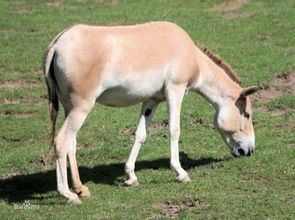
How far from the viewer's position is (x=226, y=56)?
1744 centimetres

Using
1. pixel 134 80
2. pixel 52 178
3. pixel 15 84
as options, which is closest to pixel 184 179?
pixel 134 80

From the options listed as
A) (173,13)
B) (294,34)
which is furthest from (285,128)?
(173,13)

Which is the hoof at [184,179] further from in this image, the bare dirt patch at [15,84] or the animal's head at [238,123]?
the bare dirt patch at [15,84]

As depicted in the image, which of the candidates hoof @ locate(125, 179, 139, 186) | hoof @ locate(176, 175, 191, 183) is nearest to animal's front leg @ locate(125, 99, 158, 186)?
hoof @ locate(125, 179, 139, 186)

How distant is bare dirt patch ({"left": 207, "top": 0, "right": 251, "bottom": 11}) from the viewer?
2140 cm

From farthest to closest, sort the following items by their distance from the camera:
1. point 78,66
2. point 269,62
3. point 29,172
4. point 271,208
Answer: point 269,62
point 29,172
point 78,66
point 271,208

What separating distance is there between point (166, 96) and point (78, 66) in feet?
5.49

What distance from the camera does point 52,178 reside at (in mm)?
11250

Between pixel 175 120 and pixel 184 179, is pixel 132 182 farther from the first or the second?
pixel 175 120

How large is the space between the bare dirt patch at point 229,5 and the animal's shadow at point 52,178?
9871mm

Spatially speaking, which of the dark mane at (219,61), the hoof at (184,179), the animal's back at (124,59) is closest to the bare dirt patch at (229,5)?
the dark mane at (219,61)

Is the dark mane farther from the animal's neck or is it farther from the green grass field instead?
the green grass field

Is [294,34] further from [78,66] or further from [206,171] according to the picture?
[78,66]

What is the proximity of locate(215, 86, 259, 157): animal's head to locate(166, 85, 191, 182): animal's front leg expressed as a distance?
3.37 feet
